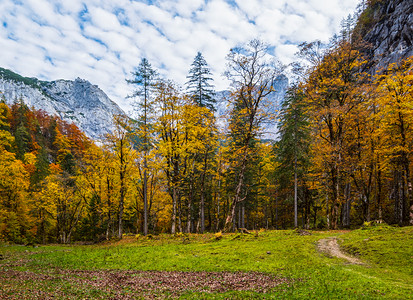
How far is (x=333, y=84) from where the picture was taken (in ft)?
66.6

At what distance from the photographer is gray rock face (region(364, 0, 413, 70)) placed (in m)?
35.8

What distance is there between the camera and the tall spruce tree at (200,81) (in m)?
31.1

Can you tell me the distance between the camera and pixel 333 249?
1330 centimetres

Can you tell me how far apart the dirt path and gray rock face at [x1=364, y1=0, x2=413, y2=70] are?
30.0 metres

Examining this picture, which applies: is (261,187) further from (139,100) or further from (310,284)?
(310,284)

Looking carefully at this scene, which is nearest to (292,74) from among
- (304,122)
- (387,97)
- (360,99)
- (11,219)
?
(360,99)

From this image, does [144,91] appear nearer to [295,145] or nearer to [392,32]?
[295,145]

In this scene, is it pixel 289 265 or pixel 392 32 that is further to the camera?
pixel 392 32

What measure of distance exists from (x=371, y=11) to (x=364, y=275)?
62.8m

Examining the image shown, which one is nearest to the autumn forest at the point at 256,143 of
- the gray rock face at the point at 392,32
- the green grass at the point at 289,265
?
the green grass at the point at 289,265

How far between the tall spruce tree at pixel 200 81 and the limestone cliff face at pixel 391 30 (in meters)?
24.1

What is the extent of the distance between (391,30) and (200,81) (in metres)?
36.3

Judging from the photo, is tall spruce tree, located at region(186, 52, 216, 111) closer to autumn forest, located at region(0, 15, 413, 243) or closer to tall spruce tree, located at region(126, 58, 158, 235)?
autumn forest, located at region(0, 15, 413, 243)

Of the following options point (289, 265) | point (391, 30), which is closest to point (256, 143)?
point (289, 265)
